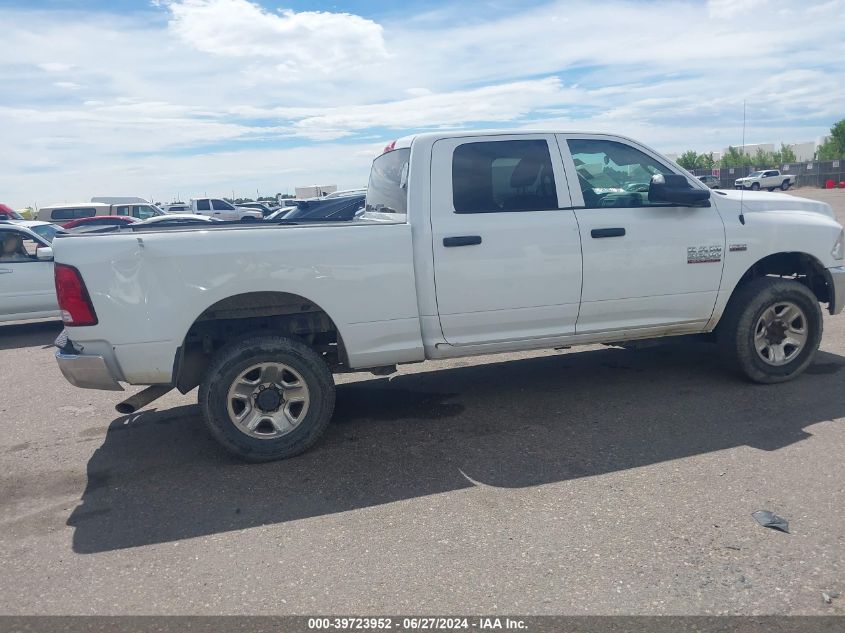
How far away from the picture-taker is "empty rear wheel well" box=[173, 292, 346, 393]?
4.50 metres

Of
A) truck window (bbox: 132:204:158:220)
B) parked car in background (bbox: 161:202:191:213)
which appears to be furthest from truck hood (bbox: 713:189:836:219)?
parked car in background (bbox: 161:202:191:213)

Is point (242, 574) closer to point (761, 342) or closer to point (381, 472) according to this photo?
point (381, 472)

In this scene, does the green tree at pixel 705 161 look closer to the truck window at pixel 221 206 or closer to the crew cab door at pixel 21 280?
the truck window at pixel 221 206

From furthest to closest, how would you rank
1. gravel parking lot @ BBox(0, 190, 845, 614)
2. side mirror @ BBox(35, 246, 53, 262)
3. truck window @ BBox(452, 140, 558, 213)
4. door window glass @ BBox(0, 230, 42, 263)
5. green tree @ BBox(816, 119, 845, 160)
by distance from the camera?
1. green tree @ BBox(816, 119, 845, 160)
2. door window glass @ BBox(0, 230, 42, 263)
3. side mirror @ BBox(35, 246, 53, 262)
4. truck window @ BBox(452, 140, 558, 213)
5. gravel parking lot @ BBox(0, 190, 845, 614)

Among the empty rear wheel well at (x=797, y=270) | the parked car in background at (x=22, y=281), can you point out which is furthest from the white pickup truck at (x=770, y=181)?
the parked car in background at (x=22, y=281)

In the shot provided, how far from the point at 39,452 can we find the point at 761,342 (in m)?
5.59

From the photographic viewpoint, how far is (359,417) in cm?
536

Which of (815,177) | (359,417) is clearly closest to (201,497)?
(359,417)

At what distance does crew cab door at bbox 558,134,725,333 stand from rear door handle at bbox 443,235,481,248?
821 mm

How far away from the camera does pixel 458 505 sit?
3.77 meters

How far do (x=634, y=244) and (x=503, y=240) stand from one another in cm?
105

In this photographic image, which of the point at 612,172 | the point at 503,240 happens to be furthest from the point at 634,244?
the point at 503,240

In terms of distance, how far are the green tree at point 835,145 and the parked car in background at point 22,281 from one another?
235ft

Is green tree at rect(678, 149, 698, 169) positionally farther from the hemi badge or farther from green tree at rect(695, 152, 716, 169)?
the hemi badge
